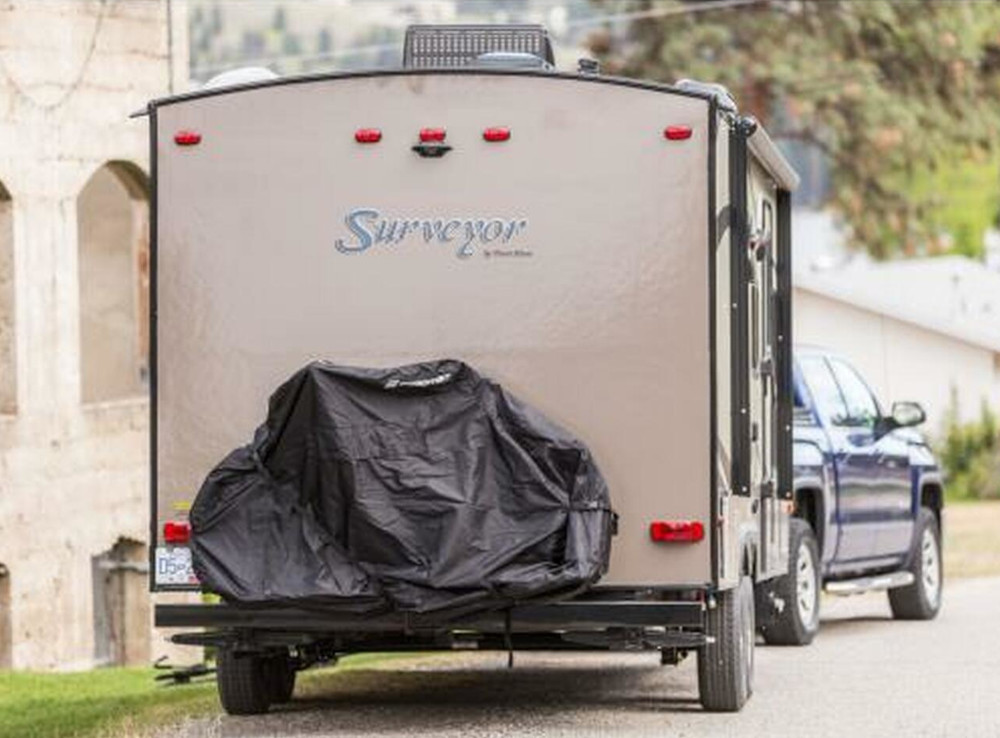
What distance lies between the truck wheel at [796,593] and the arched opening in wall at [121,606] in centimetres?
979

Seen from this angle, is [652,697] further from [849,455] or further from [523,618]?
[849,455]

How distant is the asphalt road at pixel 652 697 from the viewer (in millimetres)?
13945

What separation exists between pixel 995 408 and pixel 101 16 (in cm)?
3607

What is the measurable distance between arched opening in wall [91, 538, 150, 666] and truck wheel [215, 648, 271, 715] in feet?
41.7

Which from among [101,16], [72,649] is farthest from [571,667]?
[101,16]

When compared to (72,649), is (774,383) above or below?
above

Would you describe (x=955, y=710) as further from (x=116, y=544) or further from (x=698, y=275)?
(x=116, y=544)

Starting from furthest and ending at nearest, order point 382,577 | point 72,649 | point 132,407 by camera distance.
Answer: point 132,407 → point 72,649 → point 382,577

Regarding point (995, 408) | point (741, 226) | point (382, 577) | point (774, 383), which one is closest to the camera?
point (382, 577)

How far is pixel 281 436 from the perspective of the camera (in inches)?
532

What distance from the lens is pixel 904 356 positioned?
58062mm

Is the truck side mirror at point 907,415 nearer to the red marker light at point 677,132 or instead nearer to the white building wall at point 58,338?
the red marker light at point 677,132

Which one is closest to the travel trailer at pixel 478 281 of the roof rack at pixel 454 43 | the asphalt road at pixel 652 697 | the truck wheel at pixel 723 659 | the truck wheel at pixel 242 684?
the truck wheel at pixel 723 659

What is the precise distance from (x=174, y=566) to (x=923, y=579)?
9817 millimetres
